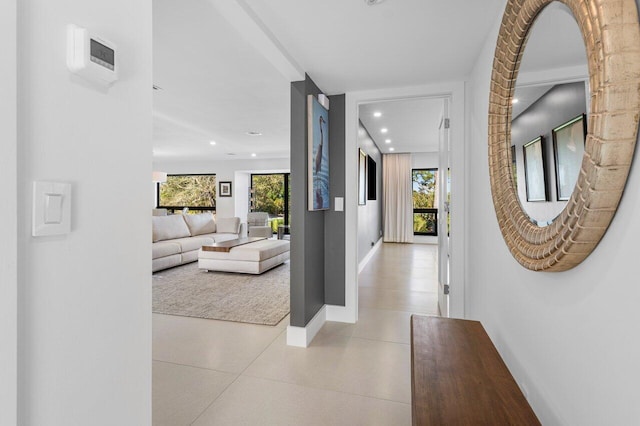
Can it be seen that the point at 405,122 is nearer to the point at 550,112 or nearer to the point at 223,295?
the point at 223,295

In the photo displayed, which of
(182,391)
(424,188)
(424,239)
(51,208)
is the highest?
(424,188)

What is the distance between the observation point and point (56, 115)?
0.74 meters

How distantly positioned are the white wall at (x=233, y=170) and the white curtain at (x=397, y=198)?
9.23ft

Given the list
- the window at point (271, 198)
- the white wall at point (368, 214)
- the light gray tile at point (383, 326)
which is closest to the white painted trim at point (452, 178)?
the light gray tile at point (383, 326)

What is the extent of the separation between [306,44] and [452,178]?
1.63 meters

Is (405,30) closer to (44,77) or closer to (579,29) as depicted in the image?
(579,29)

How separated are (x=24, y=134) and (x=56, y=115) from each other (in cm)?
9

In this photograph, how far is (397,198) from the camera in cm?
854

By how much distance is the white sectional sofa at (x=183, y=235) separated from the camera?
5.47 metres

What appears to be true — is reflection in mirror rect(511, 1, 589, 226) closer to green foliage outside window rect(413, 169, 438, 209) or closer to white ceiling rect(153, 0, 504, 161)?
white ceiling rect(153, 0, 504, 161)

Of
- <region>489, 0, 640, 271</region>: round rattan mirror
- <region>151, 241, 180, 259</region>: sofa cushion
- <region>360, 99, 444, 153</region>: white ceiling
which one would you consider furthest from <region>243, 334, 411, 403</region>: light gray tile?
<region>151, 241, 180, 259</region>: sofa cushion

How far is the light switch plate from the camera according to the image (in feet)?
2.29

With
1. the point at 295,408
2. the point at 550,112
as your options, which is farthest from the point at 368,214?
the point at 550,112

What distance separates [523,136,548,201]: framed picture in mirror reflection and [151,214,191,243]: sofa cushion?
5.94 meters
